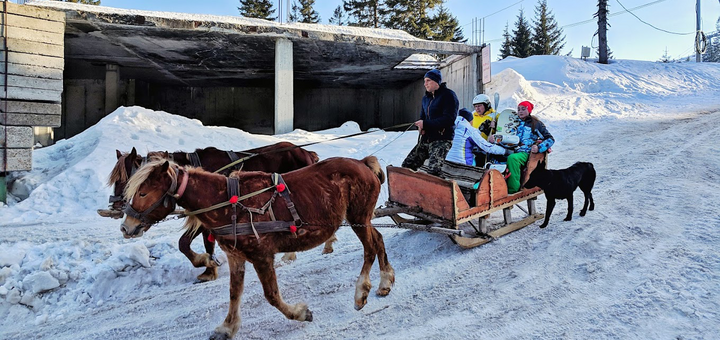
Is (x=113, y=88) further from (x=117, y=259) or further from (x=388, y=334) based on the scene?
(x=388, y=334)

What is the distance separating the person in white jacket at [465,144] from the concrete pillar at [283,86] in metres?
8.55

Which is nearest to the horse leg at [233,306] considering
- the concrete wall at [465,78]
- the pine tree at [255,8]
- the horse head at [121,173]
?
the horse head at [121,173]

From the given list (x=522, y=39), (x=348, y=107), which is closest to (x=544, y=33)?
(x=522, y=39)

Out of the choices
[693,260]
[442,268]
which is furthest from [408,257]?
[693,260]

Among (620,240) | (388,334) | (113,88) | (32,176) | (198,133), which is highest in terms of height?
(113,88)

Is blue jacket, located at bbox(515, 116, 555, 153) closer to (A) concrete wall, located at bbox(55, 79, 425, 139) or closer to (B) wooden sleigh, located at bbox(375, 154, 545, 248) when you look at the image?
(B) wooden sleigh, located at bbox(375, 154, 545, 248)

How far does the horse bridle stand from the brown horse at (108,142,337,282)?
104cm

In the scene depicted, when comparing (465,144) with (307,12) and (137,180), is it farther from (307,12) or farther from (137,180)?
(307,12)

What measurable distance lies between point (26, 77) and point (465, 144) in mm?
8668

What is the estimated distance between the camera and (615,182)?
7102 mm

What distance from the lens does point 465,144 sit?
5.32 m

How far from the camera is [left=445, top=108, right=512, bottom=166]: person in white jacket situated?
5168mm

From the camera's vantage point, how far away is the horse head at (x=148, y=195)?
3080 millimetres

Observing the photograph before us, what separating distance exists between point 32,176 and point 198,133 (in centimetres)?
352
